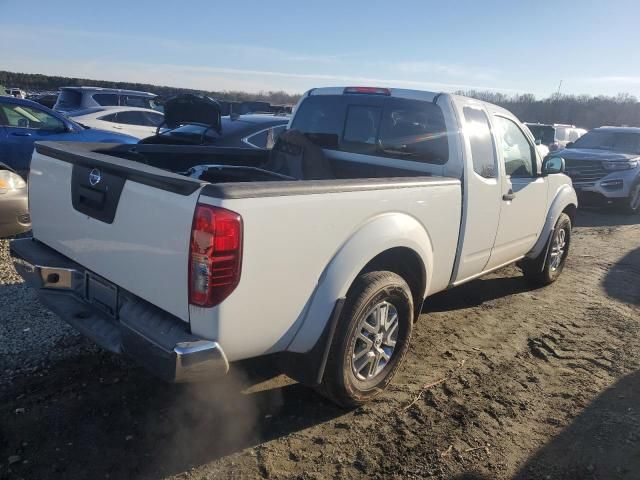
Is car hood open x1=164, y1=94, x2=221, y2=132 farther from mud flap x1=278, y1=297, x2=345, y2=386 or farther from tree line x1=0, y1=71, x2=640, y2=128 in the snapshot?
tree line x1=0, y1=71, x2=640, y2=128

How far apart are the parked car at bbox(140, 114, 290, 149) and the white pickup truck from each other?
3040mm

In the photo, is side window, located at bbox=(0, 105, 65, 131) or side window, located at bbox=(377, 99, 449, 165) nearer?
side window, located at bbox=(377, 99, 449, 165)

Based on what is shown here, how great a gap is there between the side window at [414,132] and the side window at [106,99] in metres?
12.5

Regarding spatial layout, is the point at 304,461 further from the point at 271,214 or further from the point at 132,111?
the point at 132,111

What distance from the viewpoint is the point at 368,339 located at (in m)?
3.17

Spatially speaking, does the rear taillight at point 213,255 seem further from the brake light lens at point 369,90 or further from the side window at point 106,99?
the side window at point 106,99

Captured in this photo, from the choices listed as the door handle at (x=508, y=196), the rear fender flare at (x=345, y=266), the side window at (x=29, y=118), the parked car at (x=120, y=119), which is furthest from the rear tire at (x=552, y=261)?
the parked car at (x=120, y=119)

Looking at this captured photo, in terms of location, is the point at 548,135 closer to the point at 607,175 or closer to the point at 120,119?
the point at 607,175

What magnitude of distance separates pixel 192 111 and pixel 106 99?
863 cm

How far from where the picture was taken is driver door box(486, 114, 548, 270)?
4430mm

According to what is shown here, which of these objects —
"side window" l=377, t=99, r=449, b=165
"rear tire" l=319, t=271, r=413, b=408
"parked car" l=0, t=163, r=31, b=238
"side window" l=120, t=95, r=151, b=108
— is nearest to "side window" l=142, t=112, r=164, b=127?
"side window" l=120, t=95, r=151, b=108

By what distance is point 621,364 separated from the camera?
411 centimetres

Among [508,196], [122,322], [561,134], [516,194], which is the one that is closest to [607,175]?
[516,194]

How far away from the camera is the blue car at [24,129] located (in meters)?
8.71
